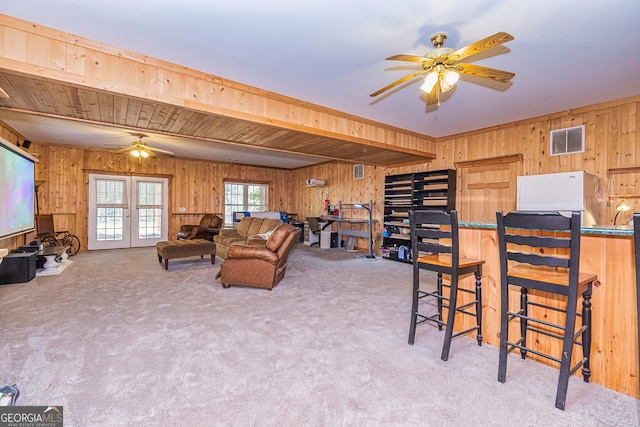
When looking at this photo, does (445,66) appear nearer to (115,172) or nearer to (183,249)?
(183,249)

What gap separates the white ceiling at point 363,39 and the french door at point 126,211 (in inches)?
237

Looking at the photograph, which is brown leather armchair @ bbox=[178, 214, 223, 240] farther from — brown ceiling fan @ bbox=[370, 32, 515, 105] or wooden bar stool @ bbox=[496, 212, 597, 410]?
wooden bar stool @ bbox=[496, 212, 597, 410]

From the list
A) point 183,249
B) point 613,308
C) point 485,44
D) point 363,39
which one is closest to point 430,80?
point 485,44

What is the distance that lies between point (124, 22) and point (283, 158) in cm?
578

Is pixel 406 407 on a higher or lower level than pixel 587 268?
lower

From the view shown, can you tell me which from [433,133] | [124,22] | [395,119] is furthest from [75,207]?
[433,133]

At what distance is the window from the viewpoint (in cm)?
938

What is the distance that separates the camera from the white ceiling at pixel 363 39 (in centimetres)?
219

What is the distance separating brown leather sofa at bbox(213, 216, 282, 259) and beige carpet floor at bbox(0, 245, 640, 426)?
228cm

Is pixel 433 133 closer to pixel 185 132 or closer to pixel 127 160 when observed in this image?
pixel 185 132

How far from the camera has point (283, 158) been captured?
8109mm

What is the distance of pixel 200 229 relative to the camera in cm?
722

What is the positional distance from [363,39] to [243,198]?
7751mm

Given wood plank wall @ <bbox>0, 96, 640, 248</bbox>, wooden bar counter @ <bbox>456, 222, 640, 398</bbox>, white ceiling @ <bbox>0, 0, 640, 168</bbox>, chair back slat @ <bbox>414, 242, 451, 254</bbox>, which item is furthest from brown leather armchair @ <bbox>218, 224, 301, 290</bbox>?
wood plank wall @ <bbox>0, 96, 640, 248</bbox>
